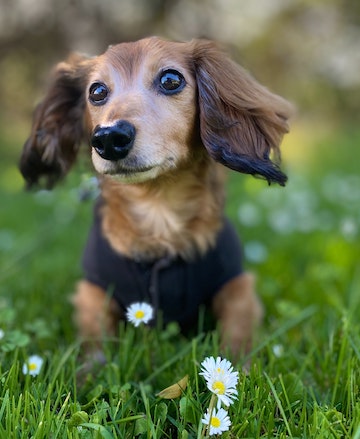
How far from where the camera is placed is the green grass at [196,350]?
5.08ft

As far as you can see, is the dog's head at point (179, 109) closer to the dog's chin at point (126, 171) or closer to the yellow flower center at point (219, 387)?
the dog's chin at point (126, 171)

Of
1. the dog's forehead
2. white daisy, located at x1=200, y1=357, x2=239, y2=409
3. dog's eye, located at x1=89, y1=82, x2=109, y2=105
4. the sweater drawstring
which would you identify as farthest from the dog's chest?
white daisy, located at x1=200, y1=357, x2=239, y2=409

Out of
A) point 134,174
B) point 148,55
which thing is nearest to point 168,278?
point 134,174

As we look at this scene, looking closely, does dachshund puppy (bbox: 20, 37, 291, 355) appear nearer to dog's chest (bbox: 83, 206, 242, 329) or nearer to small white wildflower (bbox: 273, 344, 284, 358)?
dog's chest (bbox: 83, 206, 242, 329)

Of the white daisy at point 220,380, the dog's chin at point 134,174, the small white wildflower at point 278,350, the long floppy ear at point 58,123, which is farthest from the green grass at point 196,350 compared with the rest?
the dog's chin at point 134,174

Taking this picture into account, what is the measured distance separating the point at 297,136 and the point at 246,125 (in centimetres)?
929

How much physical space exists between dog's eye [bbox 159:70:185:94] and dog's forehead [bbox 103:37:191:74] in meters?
0.03

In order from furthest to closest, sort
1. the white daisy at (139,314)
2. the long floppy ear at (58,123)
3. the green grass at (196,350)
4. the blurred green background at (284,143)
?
the blurred green background at (284,143) < the long floppy ear at (58,123) < the white daisy at (139,314) < the green grass at (196,350)

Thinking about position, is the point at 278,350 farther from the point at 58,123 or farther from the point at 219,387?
the point at 58,123

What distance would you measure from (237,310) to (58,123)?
3.70ft

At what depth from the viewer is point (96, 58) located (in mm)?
2252

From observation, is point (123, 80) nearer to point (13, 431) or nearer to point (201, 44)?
point (201, 44)

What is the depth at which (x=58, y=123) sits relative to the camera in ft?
8.02

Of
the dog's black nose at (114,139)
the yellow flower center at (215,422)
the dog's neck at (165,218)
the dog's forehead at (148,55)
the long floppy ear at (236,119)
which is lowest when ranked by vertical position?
the yellow flower center at (215,422)
